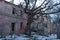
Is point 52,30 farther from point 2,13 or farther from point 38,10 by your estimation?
point 2,13

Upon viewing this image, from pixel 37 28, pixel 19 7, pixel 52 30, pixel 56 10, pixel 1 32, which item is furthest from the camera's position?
pixel 52 30

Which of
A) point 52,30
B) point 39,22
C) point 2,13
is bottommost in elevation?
point 52,30

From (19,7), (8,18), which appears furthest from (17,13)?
(8,18)

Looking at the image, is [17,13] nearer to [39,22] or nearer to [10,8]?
[10,8]

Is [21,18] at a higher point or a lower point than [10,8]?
lower

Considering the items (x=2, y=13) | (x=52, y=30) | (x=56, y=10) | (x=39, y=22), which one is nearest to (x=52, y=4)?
(x=56, y=10)

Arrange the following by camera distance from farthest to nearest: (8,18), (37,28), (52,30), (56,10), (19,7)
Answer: (52,30)
(37,28)
(19,7)
(56,10)
(8,18)

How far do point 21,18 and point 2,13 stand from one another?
19.3ft

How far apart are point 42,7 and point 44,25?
10118mm

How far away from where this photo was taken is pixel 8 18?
2103cm

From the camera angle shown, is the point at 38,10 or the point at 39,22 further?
the point at 39,22

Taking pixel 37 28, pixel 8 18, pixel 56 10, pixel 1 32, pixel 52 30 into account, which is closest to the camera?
pixel 1 32

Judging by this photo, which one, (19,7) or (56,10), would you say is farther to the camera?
(19,7)

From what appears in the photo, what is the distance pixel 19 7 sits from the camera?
2423 cm
